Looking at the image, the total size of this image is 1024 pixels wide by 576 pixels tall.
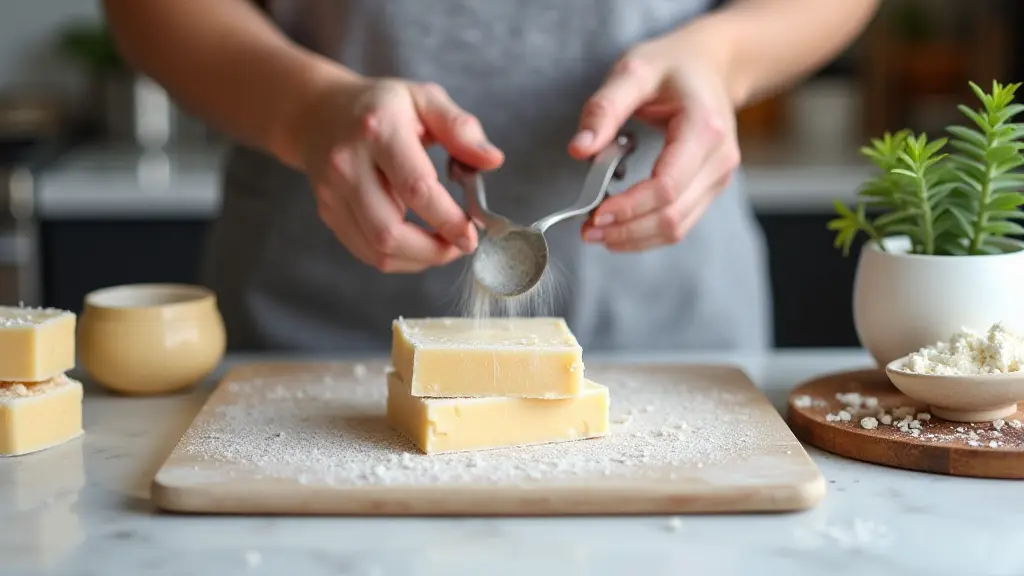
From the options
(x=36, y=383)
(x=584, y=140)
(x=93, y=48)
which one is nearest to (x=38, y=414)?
(x=36, y=383)

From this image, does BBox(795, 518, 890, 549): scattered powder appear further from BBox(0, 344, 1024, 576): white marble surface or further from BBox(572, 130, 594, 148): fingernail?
BBox(572, 130, 594, 148): fingernail

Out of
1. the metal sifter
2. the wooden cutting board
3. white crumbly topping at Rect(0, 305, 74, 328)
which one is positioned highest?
the metal sifter

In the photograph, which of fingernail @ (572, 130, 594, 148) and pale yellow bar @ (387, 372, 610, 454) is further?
fingernail @ (572, 130, 594, 148)

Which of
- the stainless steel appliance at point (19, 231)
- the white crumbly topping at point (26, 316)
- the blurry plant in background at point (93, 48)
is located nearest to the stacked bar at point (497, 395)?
the white crumbly topping at point (26, 316)

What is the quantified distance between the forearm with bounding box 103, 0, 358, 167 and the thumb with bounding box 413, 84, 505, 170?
132 millimetres

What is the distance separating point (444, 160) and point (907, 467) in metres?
0.74

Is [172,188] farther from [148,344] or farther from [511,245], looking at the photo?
[511,245]

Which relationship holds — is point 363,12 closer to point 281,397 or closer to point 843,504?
point 281,397

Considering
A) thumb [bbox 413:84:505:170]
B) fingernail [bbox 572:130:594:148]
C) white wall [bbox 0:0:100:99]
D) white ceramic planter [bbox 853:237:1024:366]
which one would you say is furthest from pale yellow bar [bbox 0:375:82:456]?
white wall [bbox 0:0:100:99]

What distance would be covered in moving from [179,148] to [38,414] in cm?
223

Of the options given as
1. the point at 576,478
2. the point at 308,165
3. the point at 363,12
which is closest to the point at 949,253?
the point at 576,478

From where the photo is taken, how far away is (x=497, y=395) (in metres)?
1.05

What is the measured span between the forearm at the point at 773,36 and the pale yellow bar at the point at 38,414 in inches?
30.1

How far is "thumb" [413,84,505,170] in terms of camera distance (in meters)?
1.17
